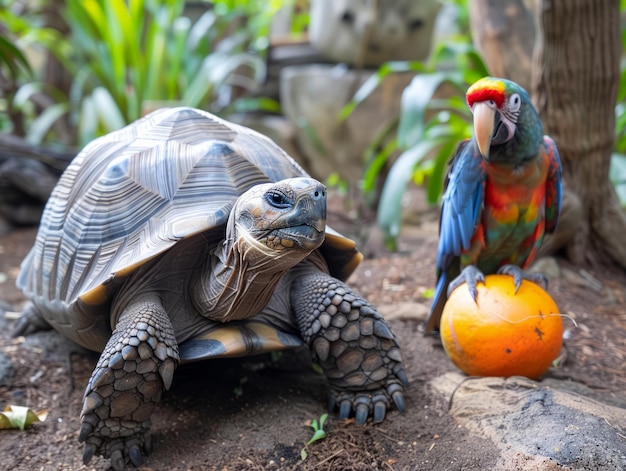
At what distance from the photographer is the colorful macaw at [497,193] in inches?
86.2

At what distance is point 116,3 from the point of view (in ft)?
23.5

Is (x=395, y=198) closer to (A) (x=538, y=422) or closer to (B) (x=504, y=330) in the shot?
(B) (x=504, y=330)

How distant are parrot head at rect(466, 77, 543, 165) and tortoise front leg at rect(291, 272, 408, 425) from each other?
0.79 metres

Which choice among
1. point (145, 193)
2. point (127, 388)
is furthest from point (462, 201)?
point (127, 388)

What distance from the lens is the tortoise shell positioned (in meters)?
2.22

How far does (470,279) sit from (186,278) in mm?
1183

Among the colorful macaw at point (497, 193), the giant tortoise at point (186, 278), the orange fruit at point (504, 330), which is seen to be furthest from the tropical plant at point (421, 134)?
the orange fruit at point (504, 330)

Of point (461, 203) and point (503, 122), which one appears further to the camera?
point (461, 203)

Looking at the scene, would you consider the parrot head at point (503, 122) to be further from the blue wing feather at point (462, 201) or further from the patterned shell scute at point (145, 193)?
the patterned shell scute at point (145, 193)

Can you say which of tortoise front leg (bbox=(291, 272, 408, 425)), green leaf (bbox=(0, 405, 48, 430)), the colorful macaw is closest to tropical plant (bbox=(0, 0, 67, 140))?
green leaf (bbox=(0, 405, 48, 430))

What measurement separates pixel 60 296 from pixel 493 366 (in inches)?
71.0

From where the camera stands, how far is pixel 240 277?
6.81ft

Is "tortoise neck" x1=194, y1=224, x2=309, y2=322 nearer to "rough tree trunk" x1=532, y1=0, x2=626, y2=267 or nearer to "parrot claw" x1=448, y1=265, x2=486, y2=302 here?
"parrot claw" x1=448, y1=265, x2=486, y2=302

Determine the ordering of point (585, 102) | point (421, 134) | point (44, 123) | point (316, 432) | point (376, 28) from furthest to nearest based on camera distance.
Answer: point (376, 28) → point (44, 123) → point (421, 134) → point (585, 102) → point (316, 432)
